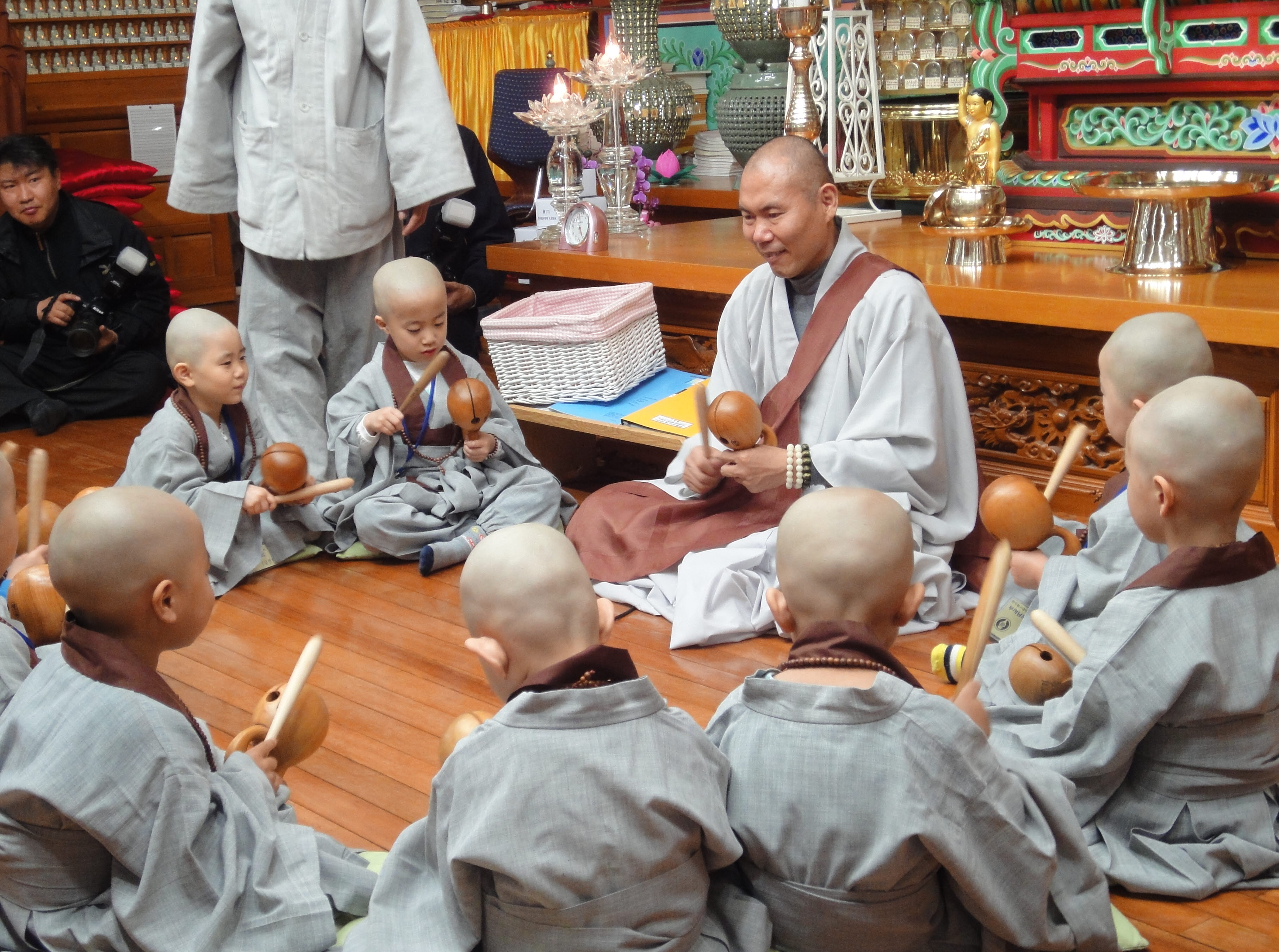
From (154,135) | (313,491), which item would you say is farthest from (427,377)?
(154,135)

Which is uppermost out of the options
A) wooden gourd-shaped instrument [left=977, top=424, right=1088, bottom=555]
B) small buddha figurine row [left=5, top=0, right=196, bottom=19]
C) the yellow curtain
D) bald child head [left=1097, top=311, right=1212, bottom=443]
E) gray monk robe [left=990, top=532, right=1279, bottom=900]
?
small buddha figurine row [left=5, top=0, right=196, bottom=19]

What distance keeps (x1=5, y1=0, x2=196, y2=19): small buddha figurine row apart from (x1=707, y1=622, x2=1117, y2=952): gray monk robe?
23.0 feet

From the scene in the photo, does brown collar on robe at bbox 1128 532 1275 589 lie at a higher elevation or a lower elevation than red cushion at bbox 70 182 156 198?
lower

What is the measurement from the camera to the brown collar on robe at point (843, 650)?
5.35 ft

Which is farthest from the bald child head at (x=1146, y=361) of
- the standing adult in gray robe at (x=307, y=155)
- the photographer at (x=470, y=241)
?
the photographer at (x=470, y=241)

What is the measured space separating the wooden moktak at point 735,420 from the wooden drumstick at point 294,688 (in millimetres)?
Answer: 1348

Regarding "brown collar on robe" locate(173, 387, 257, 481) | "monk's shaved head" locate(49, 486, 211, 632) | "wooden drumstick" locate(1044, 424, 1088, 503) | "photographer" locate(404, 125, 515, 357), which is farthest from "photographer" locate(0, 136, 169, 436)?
"wooden drumstick" locate(1044, 424, 1088, 503)

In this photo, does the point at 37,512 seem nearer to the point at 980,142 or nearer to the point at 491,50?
the point at 980,142

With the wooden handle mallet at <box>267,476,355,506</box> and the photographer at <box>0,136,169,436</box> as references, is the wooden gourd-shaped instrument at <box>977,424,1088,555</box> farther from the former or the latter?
the photographer at <box>0,136,169,436</box>

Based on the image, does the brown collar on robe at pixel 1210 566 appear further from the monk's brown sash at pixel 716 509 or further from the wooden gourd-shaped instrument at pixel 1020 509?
the monk's brown sash at pixel 716 509

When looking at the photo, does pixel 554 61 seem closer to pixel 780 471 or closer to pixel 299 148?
pixel 299 148

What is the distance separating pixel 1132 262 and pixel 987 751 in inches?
91.1

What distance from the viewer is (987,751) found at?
1654 millimetres

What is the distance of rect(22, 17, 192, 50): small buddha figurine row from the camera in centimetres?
738
